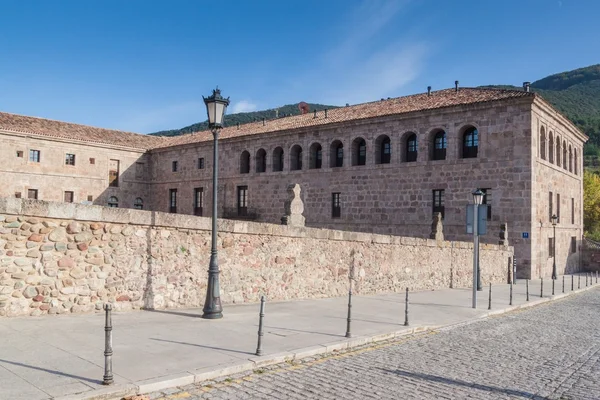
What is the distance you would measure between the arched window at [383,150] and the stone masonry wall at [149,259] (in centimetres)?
1560

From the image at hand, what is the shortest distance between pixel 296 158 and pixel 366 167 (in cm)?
579

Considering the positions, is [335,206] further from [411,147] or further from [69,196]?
[69,196]

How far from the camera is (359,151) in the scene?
31.7m

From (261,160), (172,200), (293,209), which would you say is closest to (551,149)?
(261,160)

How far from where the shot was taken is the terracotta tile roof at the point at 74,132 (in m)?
36.8

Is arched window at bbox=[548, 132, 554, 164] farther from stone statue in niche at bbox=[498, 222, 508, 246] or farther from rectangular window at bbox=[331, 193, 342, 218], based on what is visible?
rectangular window at bbox=[331, 193, 342, 218]

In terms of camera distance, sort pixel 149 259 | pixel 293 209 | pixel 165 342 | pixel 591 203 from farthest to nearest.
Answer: pixel 591 203 → pixel 293 209 → pixel 149 259 → pixel 165 342

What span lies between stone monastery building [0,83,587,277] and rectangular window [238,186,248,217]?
10 centimetres

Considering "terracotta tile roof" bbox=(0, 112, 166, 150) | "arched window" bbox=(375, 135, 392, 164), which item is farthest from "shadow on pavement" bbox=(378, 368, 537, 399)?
"terracotta tile roof" bbox=(0, 112, 166, 150)

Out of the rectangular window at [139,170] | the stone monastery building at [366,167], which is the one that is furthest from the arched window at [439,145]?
the rectangular window at [139,170]

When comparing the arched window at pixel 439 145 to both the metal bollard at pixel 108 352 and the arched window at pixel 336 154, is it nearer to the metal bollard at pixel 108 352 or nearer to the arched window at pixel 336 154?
the arched window at pixel 336 154

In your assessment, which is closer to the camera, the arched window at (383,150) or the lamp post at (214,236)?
the lamp post at (214,236)

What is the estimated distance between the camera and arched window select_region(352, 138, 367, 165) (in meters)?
31.4

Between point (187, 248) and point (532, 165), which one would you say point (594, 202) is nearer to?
point (532, 165)
